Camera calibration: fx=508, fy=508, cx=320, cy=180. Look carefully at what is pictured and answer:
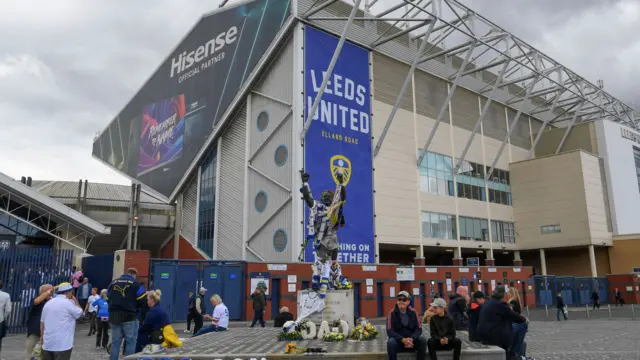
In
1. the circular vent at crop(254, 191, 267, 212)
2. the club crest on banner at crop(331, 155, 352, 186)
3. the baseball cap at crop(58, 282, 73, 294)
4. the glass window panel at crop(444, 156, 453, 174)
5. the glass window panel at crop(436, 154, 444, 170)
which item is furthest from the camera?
the glass window panel at crop(444, 156, 453, 174)

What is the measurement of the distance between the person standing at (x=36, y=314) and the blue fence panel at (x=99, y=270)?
1283 centimetres

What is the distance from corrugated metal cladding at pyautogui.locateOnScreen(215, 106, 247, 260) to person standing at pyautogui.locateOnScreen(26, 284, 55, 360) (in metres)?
22.5

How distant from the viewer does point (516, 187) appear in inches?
1890

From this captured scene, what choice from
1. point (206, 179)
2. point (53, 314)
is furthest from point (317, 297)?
point (206, 179)

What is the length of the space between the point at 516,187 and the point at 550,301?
12257 millimetres

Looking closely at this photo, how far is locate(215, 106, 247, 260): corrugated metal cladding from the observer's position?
3334cm

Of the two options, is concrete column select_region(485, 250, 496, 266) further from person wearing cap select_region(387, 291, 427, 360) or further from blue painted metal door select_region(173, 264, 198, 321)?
person wearing cap select_region(387, 291, 427, 360)

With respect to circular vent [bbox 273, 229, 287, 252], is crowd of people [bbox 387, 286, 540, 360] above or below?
below

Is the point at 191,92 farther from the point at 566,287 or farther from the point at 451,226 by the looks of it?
the point at 566,287

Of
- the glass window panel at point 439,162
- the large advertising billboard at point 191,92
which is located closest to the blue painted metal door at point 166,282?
the large advertising billboard at point 191,92

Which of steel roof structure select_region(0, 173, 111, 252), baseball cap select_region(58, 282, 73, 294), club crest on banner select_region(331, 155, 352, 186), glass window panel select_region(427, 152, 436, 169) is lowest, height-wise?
baseball cap select_region(58, 282, 73, 294)

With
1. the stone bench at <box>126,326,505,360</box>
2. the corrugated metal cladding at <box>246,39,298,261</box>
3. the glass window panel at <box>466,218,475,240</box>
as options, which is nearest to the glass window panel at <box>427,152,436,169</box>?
the glass window panel at <box>466,218,475,240</box>

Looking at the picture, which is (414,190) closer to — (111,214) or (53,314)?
(111,214)

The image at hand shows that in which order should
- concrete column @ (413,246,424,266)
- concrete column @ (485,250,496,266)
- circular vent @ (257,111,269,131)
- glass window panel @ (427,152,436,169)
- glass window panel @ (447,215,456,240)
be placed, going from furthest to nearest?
concrete column @ (485,250,496,266) < glass window panel @ (447,215,456,240) < glass window panel @ (427,152,436,169) < concrete column @ (413,246,424,266) < circular vent @ (257,111,269,131)
